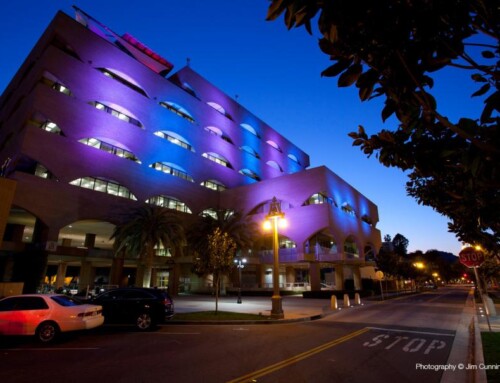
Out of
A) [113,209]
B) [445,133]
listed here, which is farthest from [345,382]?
[113,209]

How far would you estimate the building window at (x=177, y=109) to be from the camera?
51062 millimetres

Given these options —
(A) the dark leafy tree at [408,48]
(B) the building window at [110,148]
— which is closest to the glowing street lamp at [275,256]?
(A) the dark leafy tree at [408,48]

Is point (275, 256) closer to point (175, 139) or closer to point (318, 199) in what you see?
point (318, 199)

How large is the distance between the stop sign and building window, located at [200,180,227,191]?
4374 centimetres

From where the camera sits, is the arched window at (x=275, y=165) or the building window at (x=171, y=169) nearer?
the building window at (x=171, y=169)

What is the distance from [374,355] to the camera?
833 centimetres

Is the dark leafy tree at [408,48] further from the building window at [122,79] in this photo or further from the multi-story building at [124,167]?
the building window at [122,79]

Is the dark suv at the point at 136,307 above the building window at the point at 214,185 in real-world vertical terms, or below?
below

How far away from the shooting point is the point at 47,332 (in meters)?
9.73

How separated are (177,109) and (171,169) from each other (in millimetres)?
12005

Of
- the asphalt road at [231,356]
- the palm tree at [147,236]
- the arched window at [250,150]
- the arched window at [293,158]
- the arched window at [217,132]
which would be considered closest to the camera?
the asphalt road at [231,356]

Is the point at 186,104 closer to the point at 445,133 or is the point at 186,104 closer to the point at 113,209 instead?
the point at 113,209

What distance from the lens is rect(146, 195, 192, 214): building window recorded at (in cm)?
4307

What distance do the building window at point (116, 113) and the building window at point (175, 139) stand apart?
12.6 ft
